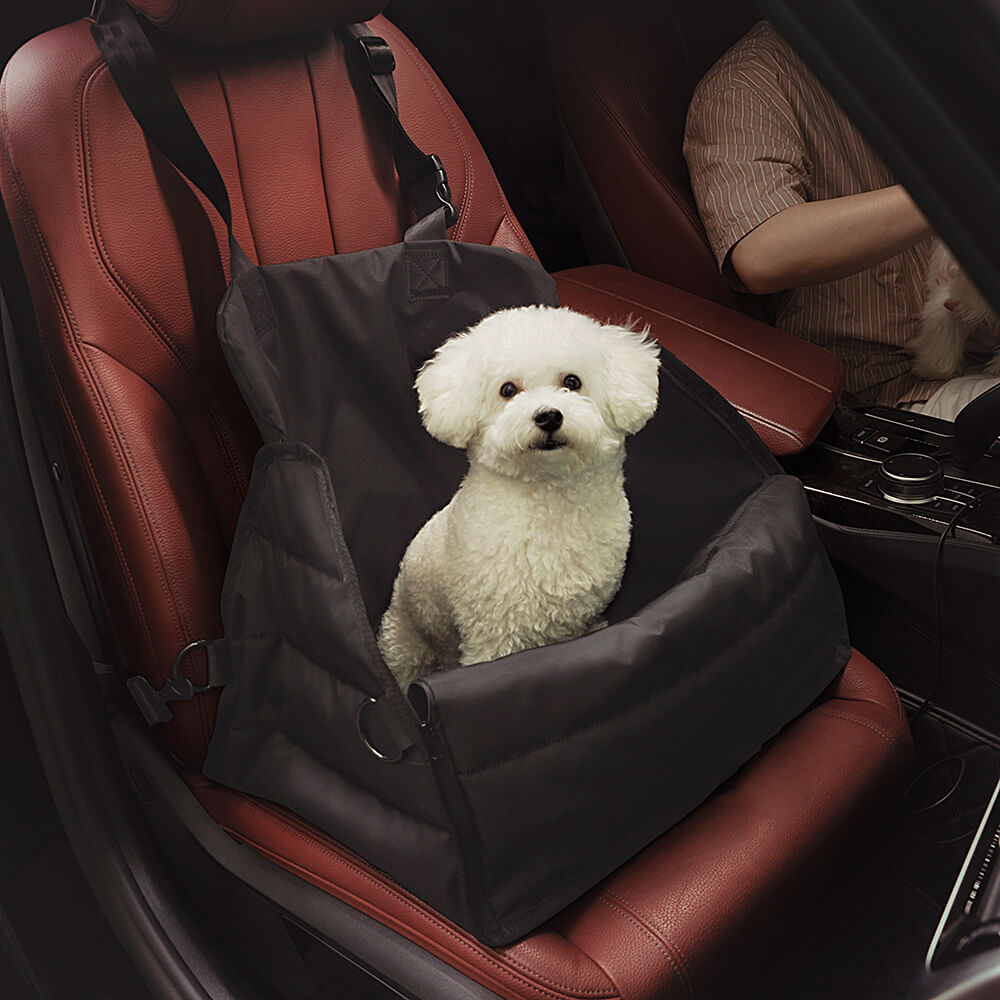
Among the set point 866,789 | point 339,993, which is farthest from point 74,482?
point 866,789

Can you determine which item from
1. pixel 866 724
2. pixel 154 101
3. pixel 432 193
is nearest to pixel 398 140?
pixel 432 193

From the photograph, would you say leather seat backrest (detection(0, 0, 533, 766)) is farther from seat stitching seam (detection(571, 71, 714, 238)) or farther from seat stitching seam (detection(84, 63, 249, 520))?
seat stitching seam (detection(571, 71, 714, 238))

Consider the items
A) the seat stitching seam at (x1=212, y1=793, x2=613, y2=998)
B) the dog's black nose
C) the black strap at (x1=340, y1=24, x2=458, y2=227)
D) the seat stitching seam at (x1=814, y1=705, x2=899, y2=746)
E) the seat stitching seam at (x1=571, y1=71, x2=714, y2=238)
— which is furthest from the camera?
the seat stitching seam at (x1=571, y1=71, x2=714, y2=238)

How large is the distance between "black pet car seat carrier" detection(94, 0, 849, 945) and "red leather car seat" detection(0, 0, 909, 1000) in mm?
37

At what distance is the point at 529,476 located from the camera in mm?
1001

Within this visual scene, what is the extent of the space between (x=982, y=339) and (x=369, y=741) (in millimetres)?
1369

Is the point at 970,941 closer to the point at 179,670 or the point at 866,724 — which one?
the point at 866,724

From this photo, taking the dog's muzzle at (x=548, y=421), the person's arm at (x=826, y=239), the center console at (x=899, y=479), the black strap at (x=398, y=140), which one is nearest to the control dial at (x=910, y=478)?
the center console at (x=899, y=479)

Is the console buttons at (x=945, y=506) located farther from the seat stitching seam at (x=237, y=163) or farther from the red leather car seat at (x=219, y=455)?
the seat stitching seam at (x=237, y=163)

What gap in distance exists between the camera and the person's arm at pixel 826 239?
1.40 m

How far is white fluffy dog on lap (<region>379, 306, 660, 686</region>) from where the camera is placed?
3.25 ft

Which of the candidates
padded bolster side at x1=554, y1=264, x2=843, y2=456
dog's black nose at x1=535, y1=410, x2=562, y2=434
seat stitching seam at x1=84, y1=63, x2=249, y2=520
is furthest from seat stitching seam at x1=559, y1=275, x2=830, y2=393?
seat stitching seam at x1=84, y1=63, x2=249, y2=520

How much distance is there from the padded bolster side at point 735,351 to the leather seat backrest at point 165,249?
18.4 inches

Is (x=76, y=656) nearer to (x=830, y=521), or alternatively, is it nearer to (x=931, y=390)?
(x=830, y=521)
